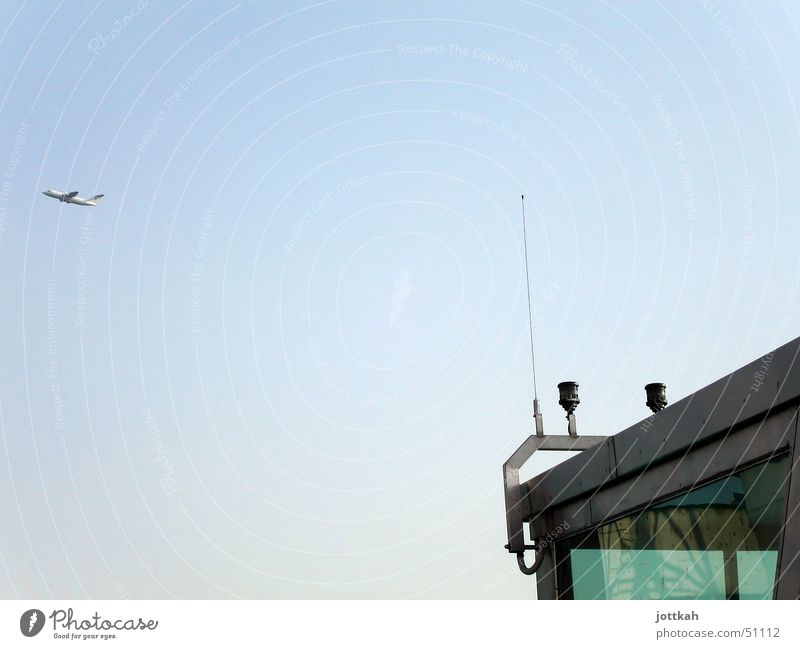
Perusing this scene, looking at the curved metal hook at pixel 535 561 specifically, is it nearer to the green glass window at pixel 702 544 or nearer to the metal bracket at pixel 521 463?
the metal bracket at pixel 521 463

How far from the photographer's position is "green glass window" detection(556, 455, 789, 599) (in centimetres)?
1301

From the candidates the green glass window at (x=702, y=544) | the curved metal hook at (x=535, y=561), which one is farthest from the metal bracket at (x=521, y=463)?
the green glass window at (x=702, y=544)

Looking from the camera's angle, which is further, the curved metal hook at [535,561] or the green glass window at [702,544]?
the curved metal hook at [535,561]

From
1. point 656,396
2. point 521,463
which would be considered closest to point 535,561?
point 521,463

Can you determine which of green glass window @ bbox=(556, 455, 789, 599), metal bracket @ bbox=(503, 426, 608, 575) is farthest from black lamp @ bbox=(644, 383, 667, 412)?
green glass window @ bbox=(556, 455, 789, 599)

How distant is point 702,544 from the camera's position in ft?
48.0

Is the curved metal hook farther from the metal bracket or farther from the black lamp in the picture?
the black lamp

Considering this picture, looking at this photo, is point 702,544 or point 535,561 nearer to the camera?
point 702,544

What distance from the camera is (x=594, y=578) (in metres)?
18.5

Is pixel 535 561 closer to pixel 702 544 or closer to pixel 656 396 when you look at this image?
pixel 656 396

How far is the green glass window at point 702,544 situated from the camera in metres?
13.0

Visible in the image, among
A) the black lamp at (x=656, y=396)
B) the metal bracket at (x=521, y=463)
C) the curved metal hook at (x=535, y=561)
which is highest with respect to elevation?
the black lamp at (x=656, y=396)

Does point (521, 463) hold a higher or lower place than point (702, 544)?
higher
